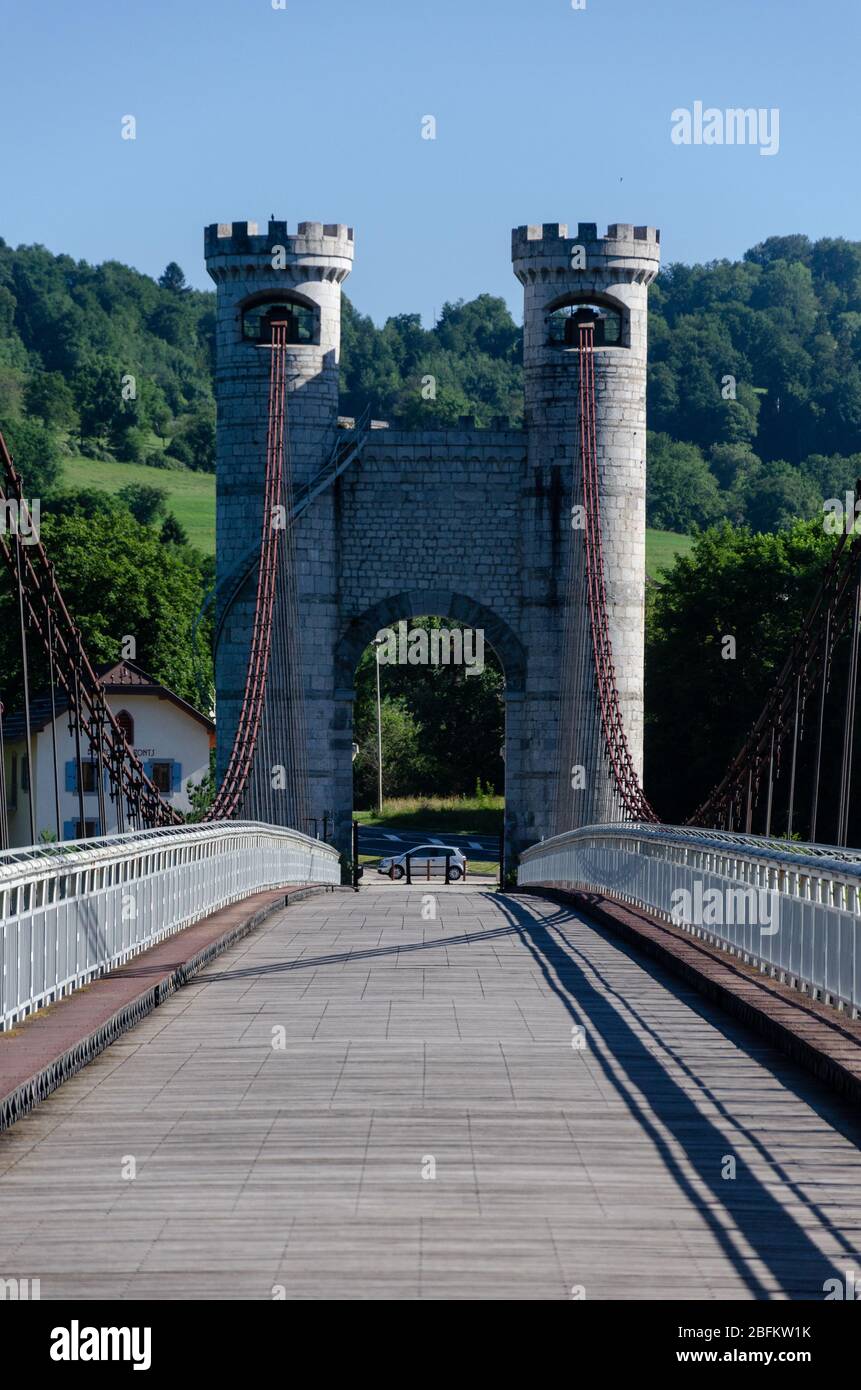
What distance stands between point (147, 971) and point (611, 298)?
34.7 m

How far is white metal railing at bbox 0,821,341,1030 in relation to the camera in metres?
10.2

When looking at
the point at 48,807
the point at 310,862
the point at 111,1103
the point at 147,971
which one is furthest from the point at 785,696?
the point at 48,807

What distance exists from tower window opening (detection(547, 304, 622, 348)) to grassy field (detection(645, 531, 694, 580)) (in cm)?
6403

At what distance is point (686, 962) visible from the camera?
1362cm

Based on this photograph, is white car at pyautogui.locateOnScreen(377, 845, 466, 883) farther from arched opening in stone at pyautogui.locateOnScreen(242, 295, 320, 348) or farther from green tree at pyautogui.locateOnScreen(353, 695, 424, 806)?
green tree at pyautogui.locateOnScreen(353, 695, 424, 806)

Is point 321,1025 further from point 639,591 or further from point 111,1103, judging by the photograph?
point 639,591

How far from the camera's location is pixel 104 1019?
34.5 feet

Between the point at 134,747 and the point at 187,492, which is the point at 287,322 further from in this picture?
the point at 187,492

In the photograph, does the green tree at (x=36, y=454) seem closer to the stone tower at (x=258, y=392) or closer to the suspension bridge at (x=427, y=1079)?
the stone tower at (x=258, y=392)

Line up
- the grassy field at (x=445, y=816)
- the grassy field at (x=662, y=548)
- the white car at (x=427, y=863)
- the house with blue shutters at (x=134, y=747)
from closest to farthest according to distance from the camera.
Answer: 1. the white car at (x=427, y=863)
2. the house with blue shutters at (x=134, y=747)
3. the grassy field at (x=445, y=816)
4. the grassy field at (x=662, y=548)

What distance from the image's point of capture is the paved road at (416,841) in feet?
211

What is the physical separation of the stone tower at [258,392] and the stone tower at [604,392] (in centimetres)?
409

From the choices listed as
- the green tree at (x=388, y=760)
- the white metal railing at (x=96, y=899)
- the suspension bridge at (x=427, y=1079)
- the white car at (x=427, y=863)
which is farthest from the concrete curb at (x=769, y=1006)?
the green tree at (x=388, y=760)
